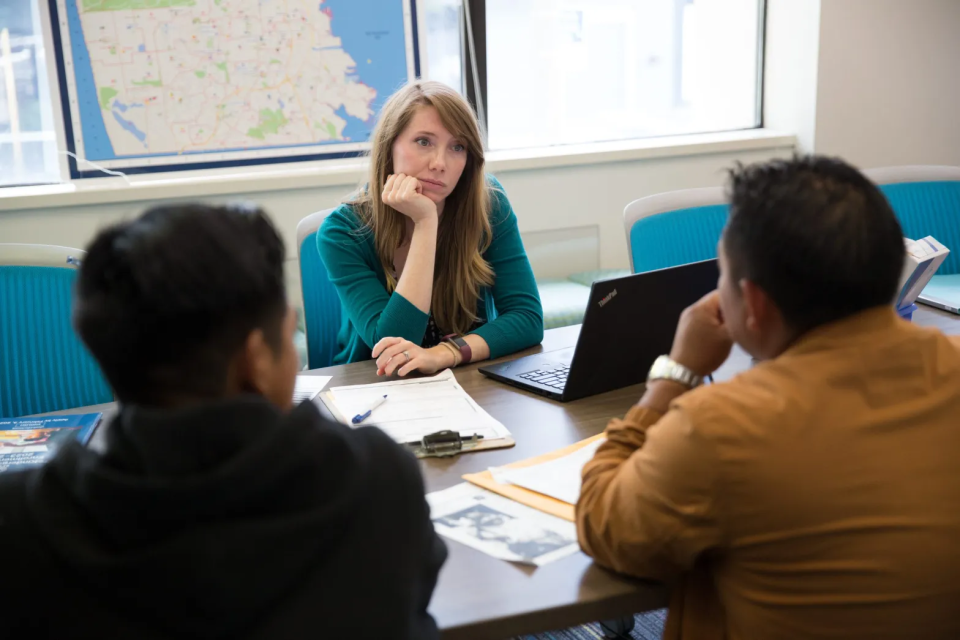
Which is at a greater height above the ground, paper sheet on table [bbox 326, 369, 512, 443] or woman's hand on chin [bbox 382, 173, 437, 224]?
woman's hand on chin [bbox 382, 173, 437, 224]

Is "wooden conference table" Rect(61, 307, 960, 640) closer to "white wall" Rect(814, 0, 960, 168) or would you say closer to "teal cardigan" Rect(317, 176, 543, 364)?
"teal cardigan" Rect(317, 176, 543, 364)

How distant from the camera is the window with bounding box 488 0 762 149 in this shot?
370 centimetres

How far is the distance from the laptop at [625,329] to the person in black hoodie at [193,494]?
2.41ft

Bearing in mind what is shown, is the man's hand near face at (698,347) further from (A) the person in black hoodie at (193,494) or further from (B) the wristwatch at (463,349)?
(B) the wristwatch at (463,349)

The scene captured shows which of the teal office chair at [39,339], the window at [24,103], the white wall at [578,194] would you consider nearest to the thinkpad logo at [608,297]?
the teal office chair at [39,339]

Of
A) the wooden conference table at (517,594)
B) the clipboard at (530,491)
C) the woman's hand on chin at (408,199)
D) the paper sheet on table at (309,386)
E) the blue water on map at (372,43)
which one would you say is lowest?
the wooden conference table at (517,594)

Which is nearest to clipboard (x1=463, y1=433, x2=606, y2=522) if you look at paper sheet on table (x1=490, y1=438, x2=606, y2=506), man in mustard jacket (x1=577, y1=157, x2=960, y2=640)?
paper sheet on table (x1=490, y1=438, x2=606, y2=506)

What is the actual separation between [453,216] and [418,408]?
708 millimetres

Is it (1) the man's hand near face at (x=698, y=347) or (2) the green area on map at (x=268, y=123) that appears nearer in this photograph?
(1) the man's hand near face at (x=698, y=347)

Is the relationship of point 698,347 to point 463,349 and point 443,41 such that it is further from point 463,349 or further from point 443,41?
point 443,41

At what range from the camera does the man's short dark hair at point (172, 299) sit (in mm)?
772

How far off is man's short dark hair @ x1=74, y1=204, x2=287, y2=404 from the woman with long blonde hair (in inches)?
40.7

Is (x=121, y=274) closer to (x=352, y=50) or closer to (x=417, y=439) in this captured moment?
(x=417, y=439)

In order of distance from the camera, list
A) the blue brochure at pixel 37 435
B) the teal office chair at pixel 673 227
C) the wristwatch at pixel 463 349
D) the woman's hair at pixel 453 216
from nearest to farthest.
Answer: the blue brochure at pixel 37 435
the wristwatch at pixel 463 349
the woman's hair at pixel 453 216
the teal office chair at pixel 673 227
